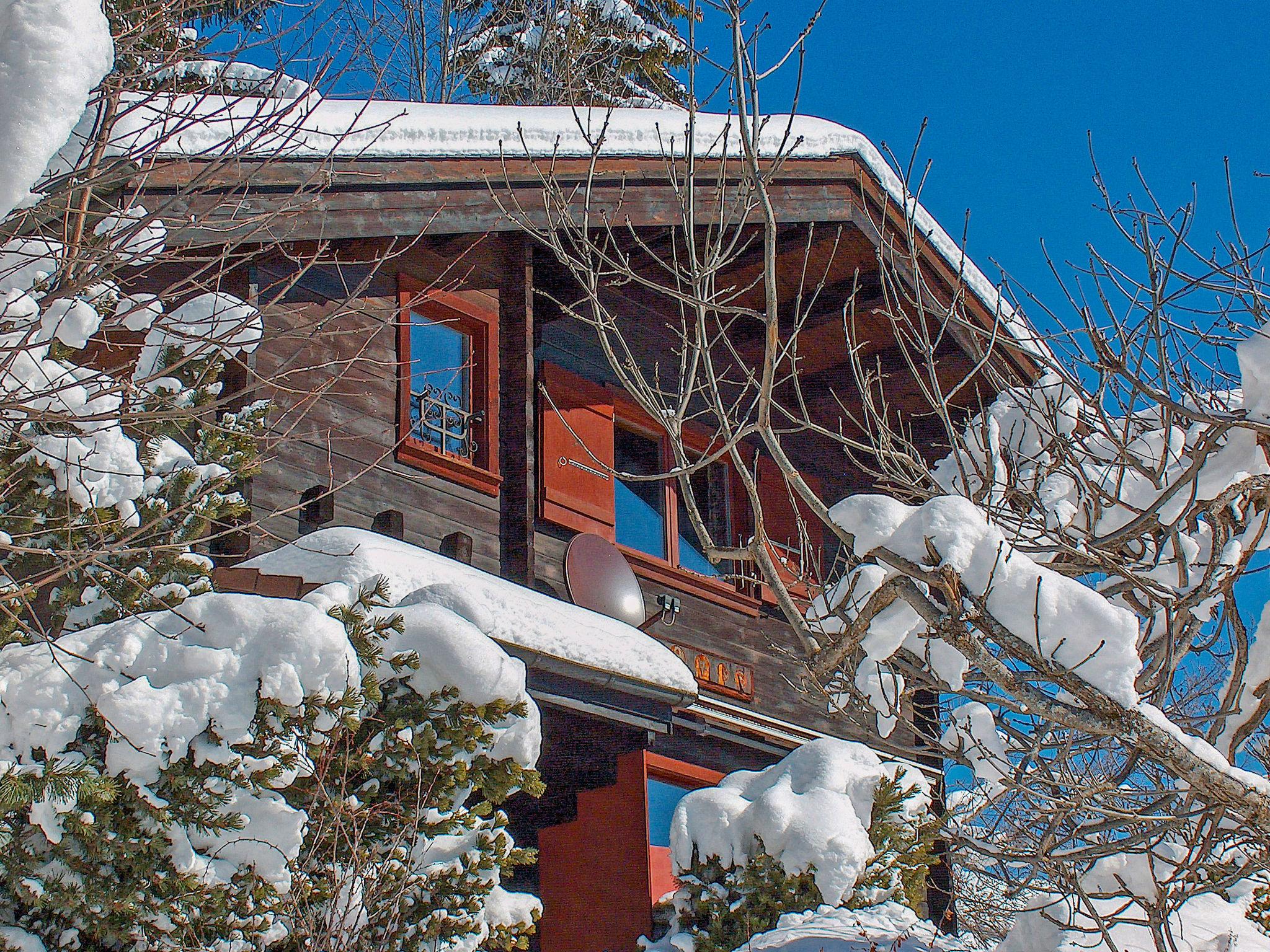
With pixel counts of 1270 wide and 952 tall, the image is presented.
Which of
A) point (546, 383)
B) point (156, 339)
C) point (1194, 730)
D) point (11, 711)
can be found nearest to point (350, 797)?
point (11, 711)

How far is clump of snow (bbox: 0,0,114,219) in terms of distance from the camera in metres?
2.40

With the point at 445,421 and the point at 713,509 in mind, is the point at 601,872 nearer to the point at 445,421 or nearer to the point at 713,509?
the point at 445,421

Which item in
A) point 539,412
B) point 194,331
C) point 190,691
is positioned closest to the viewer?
point 190,691

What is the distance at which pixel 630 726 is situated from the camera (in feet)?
25.1

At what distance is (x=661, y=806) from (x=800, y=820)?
4.06 ft

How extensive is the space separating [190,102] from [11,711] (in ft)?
8.07

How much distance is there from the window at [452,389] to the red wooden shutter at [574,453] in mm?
356

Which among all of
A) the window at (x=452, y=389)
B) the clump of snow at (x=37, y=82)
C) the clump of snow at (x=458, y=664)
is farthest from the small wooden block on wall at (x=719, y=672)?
the clump of snow at (x=37, y=82)

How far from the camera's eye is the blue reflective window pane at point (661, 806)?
26.6 ft

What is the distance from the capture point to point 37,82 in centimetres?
241

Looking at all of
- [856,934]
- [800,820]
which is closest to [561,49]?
[800,820]

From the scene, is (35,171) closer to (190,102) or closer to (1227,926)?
(190,102)

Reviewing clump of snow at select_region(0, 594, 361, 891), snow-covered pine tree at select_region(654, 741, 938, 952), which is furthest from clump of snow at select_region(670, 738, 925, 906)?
clump of snow at select_region(0, 594, 361, 891)

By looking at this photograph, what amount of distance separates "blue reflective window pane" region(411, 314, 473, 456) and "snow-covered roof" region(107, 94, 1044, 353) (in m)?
1.25
